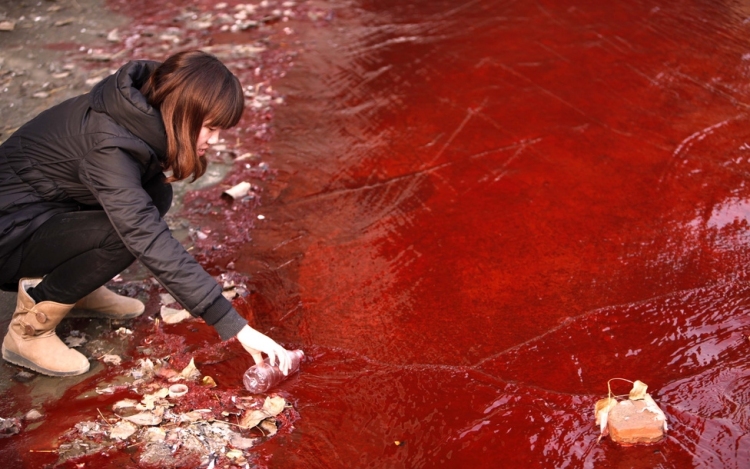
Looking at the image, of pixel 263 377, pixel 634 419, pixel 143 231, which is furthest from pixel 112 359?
pixel 634 419

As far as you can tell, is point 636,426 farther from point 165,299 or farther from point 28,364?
point 28,364

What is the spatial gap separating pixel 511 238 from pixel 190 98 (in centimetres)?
169

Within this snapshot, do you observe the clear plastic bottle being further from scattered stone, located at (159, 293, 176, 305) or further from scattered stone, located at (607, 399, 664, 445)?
scattered stone, located at (607, 399, 664, 445)

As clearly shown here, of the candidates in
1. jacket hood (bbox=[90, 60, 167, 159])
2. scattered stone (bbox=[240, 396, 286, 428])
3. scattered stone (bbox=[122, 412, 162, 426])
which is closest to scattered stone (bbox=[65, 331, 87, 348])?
scattered stone (bbox=[122, 412, 162, 426])

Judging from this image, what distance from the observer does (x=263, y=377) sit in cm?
258

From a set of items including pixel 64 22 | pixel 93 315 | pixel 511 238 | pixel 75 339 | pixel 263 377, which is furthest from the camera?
pixel 64 22

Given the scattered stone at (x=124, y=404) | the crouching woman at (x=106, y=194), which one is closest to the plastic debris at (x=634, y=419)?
the crouching woman at (x=106, y=194)

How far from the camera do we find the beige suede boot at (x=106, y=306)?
2.91 m

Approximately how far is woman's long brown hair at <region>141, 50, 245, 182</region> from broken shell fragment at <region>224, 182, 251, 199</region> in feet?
4.26

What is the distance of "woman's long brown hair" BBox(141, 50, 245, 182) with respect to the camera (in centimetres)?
228

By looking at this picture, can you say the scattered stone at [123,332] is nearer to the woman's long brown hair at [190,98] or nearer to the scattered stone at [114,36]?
the woman's long brown hair at [190,98]

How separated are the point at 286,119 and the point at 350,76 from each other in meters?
0.62

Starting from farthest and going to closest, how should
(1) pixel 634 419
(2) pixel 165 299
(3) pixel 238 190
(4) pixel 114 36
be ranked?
(4) pixel 114 36
(3) pixel 238 190
(2) pixel 165 299
(1) pixel 634 419

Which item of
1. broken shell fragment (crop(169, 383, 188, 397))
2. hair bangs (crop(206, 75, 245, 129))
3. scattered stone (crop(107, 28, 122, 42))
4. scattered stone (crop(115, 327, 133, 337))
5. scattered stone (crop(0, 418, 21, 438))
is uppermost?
hair bangs (crop(206, 75, 245, 129))
